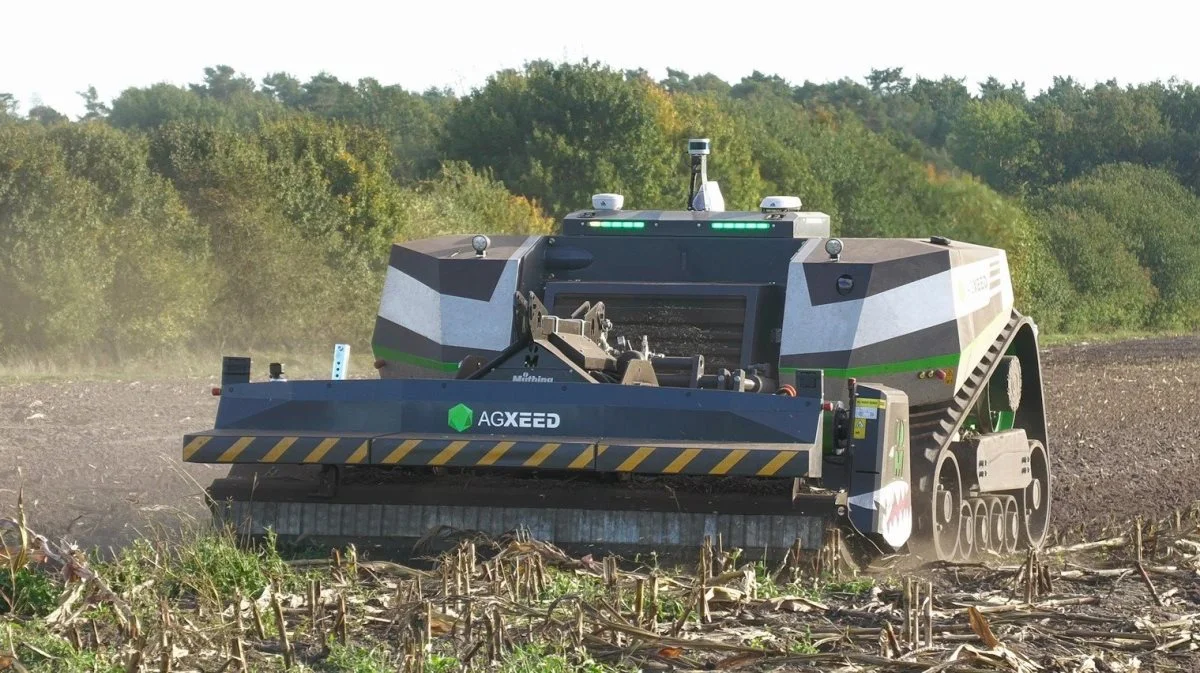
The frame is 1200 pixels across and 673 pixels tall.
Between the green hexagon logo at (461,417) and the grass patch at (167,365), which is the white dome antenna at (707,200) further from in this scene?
the grass patch at (167,365)

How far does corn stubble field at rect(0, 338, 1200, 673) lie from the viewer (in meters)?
5.64

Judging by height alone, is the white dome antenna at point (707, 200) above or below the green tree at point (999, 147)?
below

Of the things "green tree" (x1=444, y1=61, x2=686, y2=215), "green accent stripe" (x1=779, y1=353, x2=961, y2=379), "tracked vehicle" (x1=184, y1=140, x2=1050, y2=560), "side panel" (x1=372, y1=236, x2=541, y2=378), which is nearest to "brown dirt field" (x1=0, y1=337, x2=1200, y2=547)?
"tracked vehicle" (x1=184, y1=140, x2=1050, y2=560)

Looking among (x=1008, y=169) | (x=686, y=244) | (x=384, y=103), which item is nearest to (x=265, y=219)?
(x=686, y=244)

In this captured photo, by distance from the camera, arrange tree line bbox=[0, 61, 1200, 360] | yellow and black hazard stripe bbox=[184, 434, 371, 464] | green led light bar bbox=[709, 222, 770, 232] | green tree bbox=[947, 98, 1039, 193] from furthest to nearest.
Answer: green tree bbox=[947, 98, 1039, 193], tree line bbox=[0, 61, 1200, 360], green led light bar bbox=[709, 222, 770, 232], yellow and black hazard stripe bbox=[184, 434, 371, 464]

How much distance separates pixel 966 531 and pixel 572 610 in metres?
4.11

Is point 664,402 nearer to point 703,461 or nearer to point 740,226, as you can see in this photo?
point 703,461

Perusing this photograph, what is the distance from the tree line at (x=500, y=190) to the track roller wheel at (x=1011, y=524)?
1908 centimetres

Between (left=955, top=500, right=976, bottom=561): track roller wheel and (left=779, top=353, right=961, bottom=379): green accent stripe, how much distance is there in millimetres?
986

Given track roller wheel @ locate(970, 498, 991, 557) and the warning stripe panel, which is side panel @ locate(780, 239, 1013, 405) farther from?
the warning stripe panel

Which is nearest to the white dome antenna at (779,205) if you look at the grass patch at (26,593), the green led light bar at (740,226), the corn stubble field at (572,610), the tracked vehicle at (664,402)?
the tracked vehicle at (664,402)

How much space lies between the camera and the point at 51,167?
89.9ft

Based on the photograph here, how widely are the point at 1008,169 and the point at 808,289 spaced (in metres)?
50.1

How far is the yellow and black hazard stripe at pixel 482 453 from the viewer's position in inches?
300
